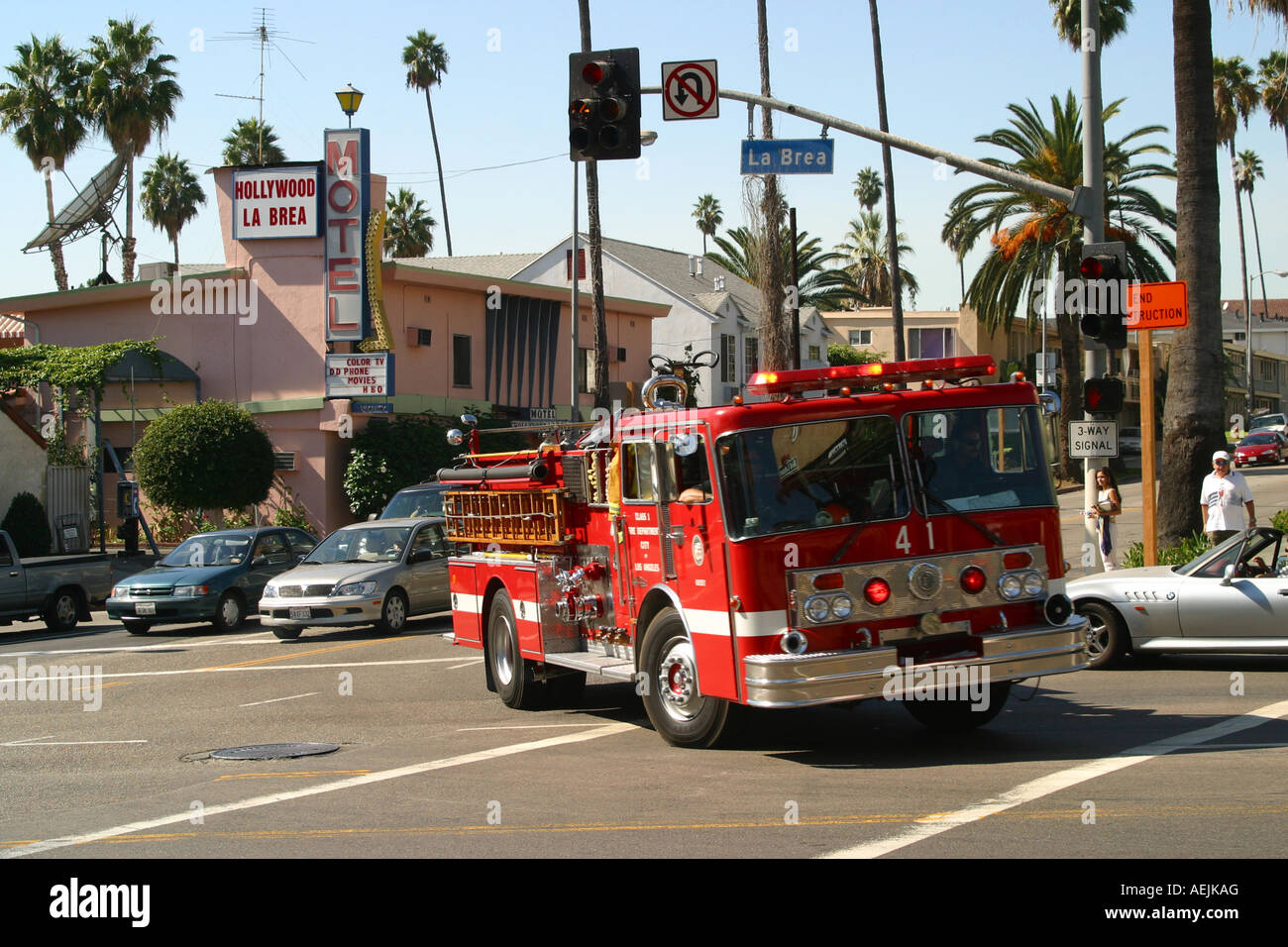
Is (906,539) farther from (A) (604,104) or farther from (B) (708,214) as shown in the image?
(B) (708,214)

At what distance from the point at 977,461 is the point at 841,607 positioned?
153cm

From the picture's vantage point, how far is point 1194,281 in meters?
18.7

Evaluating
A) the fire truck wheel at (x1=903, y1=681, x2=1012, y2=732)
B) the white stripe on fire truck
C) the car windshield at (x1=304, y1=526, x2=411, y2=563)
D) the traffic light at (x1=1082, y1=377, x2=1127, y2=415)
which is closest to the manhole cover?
the white stripe on fire truck

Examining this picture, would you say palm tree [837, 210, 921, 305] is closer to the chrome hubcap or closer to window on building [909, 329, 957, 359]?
window on building [909, 329, 957, 359]

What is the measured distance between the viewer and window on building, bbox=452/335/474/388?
128 feet

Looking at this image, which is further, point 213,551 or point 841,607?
point 213,551

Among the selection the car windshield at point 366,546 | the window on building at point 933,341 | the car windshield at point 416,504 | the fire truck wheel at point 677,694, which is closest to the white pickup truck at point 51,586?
the car windshield at point 366,546

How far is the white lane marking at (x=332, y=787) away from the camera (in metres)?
8.06

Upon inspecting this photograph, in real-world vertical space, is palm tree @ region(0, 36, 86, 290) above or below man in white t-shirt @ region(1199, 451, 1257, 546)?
above

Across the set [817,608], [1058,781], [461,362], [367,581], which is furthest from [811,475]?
[461,362]

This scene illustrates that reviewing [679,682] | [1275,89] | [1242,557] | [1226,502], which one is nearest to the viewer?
[679,682]

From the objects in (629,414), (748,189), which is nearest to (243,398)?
(748,189)

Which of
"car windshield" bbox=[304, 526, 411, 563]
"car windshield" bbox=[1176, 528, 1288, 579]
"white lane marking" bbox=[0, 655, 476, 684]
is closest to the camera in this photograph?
"car windshield" bbox=[1176, 528, 1288, 579]

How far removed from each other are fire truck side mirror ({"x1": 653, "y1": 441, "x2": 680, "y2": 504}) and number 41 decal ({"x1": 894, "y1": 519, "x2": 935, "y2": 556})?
1.57 m
